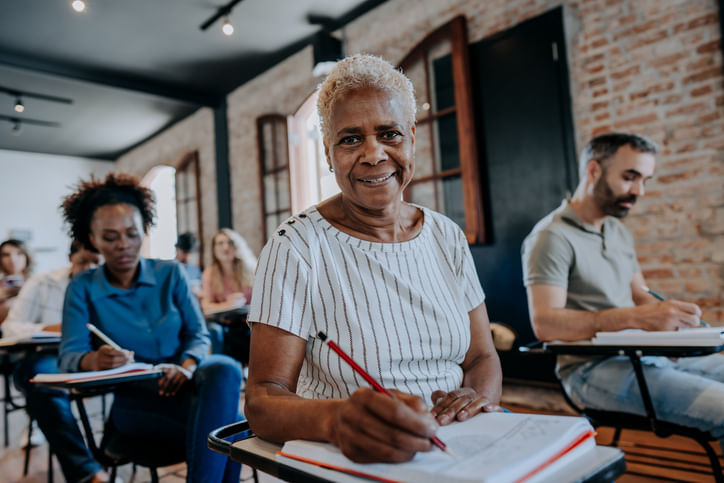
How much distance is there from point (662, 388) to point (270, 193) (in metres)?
5.06

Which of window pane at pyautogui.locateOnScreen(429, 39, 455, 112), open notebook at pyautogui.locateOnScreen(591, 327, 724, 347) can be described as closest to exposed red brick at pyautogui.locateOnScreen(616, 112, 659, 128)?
window pane at pyautogui.locateOnScreen(429, 39, 455, 112)

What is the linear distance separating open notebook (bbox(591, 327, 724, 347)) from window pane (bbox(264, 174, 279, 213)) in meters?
4.88

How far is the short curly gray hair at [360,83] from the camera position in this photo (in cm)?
111

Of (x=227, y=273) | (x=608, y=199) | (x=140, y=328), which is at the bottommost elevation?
(x=140, y=328)

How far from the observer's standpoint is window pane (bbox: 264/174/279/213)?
6.11 metres

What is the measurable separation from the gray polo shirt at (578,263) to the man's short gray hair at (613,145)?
0.27 metres

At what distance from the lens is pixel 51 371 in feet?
9.36

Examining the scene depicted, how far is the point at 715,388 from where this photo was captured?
1.61 m

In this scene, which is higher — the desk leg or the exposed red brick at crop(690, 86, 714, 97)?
the exposed red brick at crop(690, 86, 714, 97)

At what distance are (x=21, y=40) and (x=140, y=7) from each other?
152 centimetres

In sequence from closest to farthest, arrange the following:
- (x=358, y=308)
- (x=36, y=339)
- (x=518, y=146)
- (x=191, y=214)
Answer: (x=358, y=308)
(x=36, y=339)
(x=518, y=146)
(x=191, y=214)

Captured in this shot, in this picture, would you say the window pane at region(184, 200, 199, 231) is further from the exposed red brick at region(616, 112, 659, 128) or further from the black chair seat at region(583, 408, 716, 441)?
the black chair seat at region(583, 408, 716, 441)

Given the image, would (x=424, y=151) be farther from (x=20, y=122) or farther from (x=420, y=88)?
(x=20, y=122)

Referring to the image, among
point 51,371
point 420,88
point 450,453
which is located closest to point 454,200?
point 420,88
